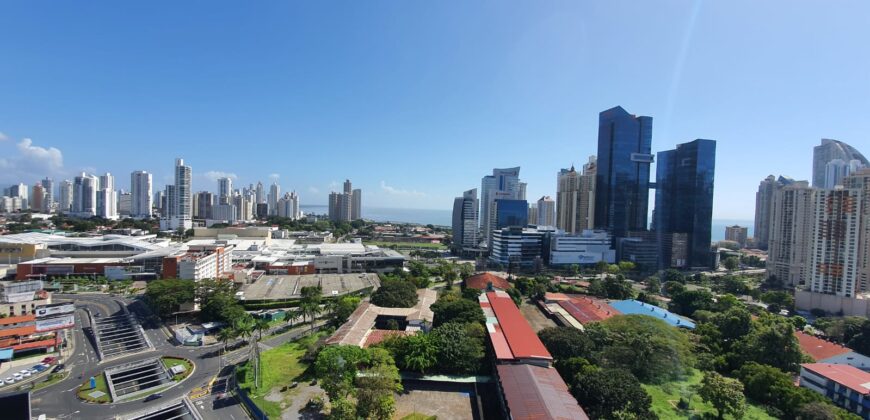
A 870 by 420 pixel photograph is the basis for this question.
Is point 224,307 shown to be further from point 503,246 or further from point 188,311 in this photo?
point 503,246

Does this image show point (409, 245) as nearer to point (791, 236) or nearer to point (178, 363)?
point (791, 236)

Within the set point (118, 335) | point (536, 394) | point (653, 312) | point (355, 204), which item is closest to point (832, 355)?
point (653, 312)

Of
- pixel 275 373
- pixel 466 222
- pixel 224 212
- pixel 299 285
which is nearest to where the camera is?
pixel 275 373

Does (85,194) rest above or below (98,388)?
above

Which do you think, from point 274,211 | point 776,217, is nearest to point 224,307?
point 776,217

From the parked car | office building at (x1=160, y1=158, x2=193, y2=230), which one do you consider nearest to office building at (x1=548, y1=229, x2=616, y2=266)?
the parked car
